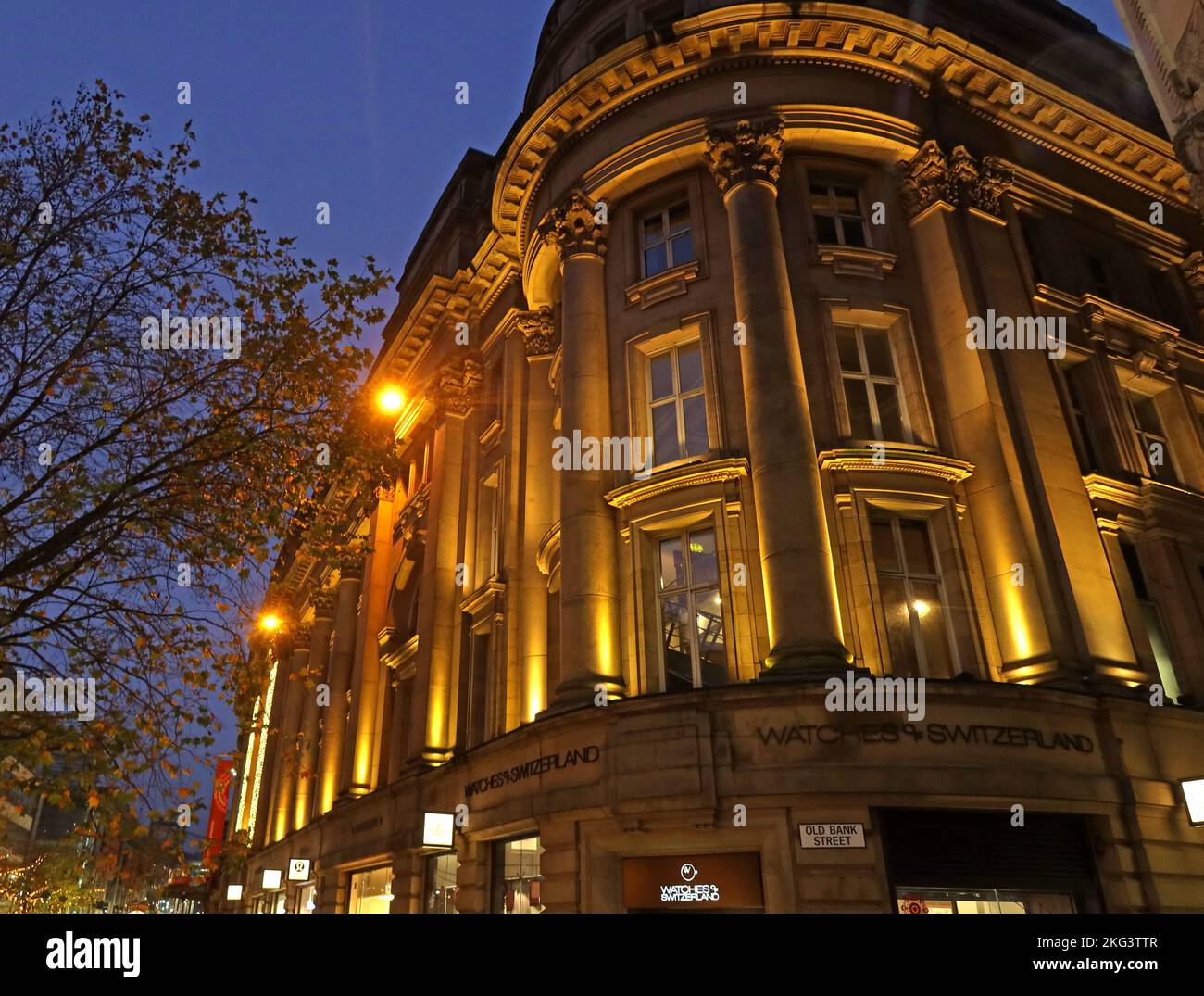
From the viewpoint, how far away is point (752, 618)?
52.7ft

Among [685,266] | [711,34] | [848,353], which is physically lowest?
[848,353]

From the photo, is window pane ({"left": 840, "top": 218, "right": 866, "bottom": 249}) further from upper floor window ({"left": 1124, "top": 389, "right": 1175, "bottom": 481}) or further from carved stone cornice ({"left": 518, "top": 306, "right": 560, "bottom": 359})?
carved stone cornice ({"left": 518, "top": 306, "right": 560, "bottom": 359})

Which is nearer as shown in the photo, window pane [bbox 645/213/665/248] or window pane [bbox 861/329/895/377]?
window pane [bbox 861/329/895/377]

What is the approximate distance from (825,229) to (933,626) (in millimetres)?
9947

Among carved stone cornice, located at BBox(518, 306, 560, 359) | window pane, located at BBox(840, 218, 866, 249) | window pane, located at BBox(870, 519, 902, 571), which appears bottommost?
window pane, located at BBox(870, 519, 902, 571)

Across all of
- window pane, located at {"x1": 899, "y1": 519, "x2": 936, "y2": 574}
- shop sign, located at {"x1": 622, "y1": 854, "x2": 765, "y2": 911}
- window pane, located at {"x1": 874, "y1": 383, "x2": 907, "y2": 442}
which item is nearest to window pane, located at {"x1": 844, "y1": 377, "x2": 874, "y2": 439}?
window pane, located at {"x1": 874, "y1": 383, "x2": 907, "y2": 442}

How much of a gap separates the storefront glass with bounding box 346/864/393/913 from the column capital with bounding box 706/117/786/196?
20821 mm

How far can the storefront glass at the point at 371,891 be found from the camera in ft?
79.7

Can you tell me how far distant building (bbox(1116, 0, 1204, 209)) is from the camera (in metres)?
9.57
